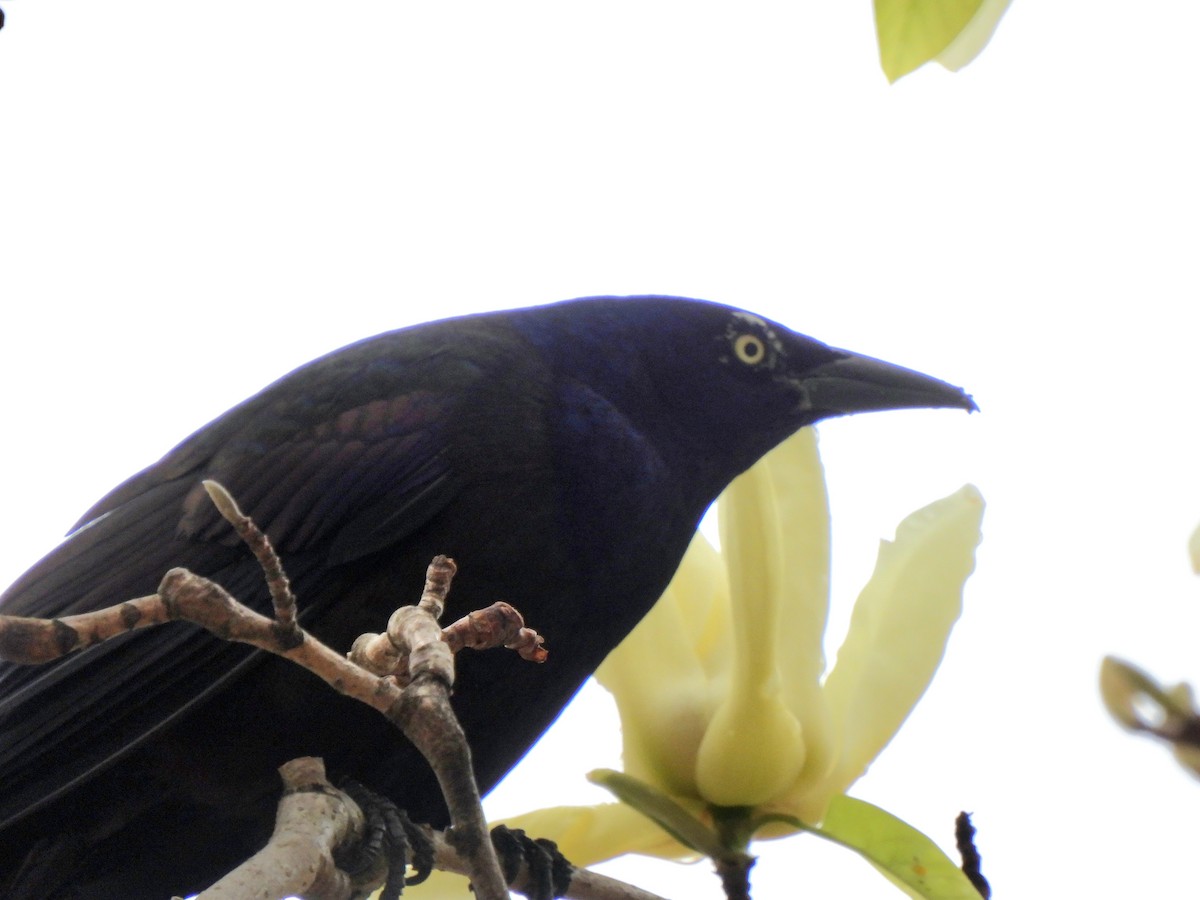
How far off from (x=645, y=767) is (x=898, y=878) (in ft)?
1.82

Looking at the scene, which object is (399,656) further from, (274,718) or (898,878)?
(274,718)

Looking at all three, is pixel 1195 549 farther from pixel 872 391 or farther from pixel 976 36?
pixel 872 391

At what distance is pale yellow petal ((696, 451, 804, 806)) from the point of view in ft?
7.77

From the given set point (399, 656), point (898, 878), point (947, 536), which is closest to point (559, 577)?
point (947, 536)

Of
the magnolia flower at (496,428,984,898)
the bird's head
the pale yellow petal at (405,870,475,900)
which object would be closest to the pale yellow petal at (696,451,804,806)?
the magnolia flower at (496,428,984,898)

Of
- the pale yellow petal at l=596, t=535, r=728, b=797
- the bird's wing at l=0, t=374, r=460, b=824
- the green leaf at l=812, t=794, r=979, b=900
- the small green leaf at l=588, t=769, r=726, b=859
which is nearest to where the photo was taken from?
the green leaf at l=812, t=794, r=979, b=900

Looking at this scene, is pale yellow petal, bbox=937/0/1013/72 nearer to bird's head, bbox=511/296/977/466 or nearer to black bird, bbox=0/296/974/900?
black bird, bbox=0/296/974/900

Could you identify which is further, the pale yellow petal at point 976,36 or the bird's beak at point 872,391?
the bird's beak at point 872,391

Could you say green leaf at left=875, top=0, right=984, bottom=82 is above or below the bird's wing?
above

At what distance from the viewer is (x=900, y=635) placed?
2.41 m

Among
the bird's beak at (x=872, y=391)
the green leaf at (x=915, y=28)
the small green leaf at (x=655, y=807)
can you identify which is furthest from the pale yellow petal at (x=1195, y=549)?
the bird's beak at (x=872, y=391)

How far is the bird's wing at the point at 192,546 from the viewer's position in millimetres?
2641

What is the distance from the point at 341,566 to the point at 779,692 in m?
0.97

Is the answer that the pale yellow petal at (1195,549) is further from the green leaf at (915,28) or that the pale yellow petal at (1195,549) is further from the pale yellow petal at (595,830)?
the pale yellow petal at (595,830)
